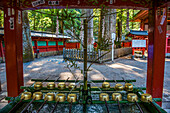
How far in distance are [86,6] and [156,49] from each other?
2.08 meters

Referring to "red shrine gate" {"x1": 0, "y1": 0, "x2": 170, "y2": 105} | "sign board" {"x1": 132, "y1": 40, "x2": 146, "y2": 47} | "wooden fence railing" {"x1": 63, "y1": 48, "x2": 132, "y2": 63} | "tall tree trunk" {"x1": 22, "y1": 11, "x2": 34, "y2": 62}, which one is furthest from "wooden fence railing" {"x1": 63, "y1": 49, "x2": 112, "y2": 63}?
"red shrine gate" {"x1": 0, "y1": 0, "x2": 170, "y2": 105}

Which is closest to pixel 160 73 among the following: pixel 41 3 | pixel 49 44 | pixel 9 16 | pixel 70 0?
pixel 70 0

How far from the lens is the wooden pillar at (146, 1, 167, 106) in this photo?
2848mm

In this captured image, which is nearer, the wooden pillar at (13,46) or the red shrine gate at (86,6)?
the red shrine gate at (86,6)

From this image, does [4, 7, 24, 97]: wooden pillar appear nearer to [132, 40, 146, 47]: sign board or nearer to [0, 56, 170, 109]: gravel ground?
[0, 56, 170, 109]: gravel ground

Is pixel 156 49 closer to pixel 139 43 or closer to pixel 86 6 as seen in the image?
pixel 86 6

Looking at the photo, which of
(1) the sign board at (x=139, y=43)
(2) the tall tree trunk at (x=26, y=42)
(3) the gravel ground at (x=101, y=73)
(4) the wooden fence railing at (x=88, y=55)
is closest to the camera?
(3) the gravel ground at (x=101, y=73)

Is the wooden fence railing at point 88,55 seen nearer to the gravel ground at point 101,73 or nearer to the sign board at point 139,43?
the gravel ground at point 101,73

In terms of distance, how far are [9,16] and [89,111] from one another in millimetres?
2960

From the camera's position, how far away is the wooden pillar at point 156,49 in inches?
112

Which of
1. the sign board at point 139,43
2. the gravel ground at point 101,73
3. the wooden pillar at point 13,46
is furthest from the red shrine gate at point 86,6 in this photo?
the sign board at point 139,43

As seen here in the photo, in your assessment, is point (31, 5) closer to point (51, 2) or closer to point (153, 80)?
point (51, 2)

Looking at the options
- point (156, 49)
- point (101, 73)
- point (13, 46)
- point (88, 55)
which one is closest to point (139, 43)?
point (88, 55)

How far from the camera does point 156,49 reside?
292 centimetres
